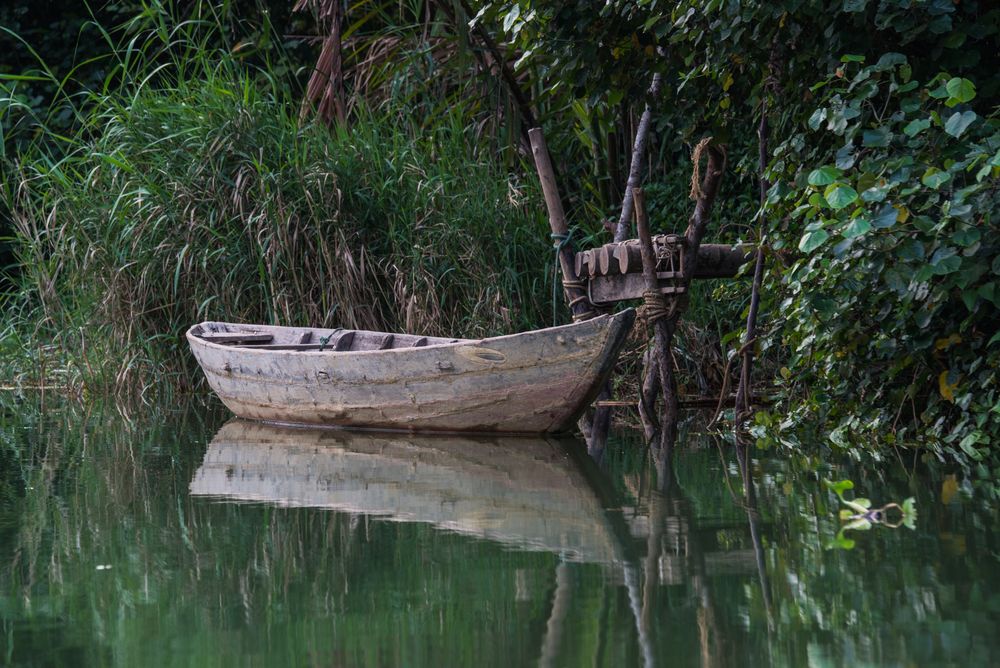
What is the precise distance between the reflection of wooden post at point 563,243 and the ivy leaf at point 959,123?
8.02 ft

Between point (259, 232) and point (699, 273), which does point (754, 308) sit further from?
point (259, 232)

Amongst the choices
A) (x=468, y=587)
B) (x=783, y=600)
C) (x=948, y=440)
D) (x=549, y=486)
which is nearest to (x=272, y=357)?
(x=549, y=486)

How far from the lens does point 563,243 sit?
6.42 metres

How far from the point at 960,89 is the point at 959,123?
0.13 metres

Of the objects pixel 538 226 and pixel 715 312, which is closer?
pixel 715 312

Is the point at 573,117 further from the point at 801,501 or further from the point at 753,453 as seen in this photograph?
the point at 801,501

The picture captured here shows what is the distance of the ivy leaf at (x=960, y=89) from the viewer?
13.9 ft

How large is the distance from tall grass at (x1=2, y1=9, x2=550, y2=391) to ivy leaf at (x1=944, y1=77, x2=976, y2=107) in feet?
12.4

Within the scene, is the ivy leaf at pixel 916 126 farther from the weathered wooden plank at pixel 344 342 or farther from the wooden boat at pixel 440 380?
the weathered wooden plank at pixel 344 342

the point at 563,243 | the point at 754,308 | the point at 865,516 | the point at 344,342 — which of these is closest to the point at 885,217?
the point at 865,516

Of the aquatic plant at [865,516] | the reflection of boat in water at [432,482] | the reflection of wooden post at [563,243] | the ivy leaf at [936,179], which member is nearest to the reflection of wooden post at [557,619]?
the reflection of boat in water at [432,482]

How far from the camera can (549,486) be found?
14.4ft

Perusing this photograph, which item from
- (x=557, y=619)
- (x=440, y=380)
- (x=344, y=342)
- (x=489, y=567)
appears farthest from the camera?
(x=344, y=342)

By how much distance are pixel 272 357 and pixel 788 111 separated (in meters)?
3.01
